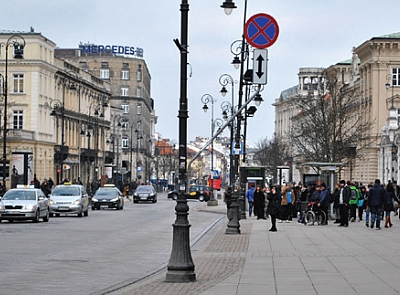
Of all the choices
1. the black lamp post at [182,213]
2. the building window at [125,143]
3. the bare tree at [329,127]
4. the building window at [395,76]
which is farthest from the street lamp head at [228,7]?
the building window at [125,143]

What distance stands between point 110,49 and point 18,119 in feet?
225

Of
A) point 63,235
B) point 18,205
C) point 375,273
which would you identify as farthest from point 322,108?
point 375,273

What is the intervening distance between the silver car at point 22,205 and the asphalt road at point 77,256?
157 cm

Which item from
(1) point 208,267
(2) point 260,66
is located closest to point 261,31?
(2) point 260,66

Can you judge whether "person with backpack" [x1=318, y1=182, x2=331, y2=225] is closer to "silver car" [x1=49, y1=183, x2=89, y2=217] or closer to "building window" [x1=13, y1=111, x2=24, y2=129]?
"silver car" [x1=49, y1=183, x2=89, y2=217]

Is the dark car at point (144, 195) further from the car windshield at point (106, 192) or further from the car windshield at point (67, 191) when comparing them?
the car windshield at point (67, 191)

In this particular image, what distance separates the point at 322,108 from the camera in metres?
64.4

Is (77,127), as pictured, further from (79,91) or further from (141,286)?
(141,286)

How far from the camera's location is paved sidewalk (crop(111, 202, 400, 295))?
15047 mm

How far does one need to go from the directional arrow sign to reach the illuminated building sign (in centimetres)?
14160

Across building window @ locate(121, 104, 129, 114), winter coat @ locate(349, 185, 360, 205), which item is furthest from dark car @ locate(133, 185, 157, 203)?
building window @ locate(121, 104, 129, 114)

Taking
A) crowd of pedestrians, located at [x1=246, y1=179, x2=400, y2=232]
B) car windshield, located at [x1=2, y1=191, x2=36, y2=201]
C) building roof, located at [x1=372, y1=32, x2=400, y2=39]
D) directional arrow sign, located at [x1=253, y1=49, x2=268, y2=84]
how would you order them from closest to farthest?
directional arrow sign, located at [x1=253, y1=49, x2=268, y2=84] < crowd of pedestrians, located at [x1=246, y1=179, x2=400, y2=232] < car windshield, located at [x1=2, y1=191, x2=36, y2=201] < building roof, located at [x1=372, y1=32, x2=400, y2=39]

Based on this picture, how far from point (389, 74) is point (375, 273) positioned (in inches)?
3516

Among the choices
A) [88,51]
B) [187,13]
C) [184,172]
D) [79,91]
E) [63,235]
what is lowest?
[63,235]
